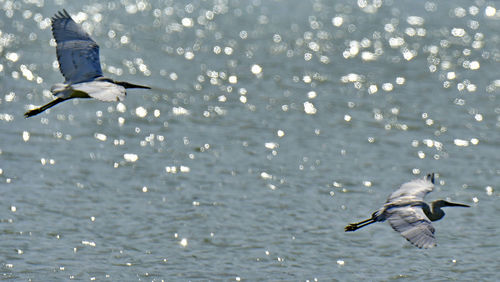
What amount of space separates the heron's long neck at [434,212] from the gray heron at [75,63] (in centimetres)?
367

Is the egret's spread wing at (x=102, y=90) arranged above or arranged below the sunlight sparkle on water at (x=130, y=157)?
above

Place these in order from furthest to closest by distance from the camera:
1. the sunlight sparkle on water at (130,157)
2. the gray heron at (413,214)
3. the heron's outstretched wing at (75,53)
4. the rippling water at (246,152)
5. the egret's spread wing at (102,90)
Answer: the sunlight sparkle on water at (130,157)
the rippling water at (246,152)
the heron's outstretched wing at (75,53)
the gray heron at (413,214)
the egret's spread wing at (102,90)

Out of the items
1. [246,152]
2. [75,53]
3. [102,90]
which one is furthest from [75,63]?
[246,152]

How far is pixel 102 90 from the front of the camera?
417 inches

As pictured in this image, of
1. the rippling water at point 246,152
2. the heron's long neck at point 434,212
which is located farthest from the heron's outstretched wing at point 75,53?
the heron's long neck at point 434,212

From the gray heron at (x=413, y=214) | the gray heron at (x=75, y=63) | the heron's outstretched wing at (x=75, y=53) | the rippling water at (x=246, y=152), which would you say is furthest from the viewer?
the rippling water at (x=246, y=152)

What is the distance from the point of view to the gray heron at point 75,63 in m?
11.5

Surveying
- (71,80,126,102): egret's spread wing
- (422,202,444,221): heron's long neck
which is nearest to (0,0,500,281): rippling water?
(422,202,444,221): heron's long neck

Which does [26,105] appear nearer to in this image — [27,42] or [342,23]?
[27,42]

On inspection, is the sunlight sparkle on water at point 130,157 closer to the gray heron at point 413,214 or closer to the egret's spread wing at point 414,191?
the gray heron at point 413,214

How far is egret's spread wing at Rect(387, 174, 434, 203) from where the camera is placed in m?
12.2

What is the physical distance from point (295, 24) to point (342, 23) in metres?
2.01

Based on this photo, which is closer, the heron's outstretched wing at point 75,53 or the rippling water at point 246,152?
the heron's outstretched wing at point 75,53

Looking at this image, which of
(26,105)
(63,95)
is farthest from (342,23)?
(63,95)
